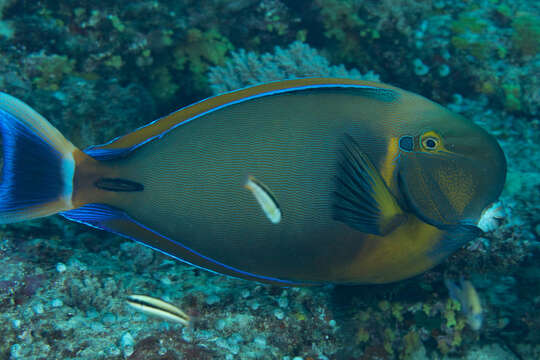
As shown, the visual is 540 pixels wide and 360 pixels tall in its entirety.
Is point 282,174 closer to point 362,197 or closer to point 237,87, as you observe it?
point 362,197

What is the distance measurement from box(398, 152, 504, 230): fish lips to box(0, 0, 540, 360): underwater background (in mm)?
1360

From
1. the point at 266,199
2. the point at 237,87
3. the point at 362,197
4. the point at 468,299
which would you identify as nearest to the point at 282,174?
the point at 266,199

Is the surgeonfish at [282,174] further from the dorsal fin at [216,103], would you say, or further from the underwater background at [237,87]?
the underwater background at [237,87]

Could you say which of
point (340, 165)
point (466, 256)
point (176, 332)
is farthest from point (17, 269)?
point (466, 256)

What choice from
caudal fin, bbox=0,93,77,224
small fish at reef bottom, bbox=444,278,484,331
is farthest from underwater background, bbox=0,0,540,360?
caudal fin, bbox=0,93,77,224

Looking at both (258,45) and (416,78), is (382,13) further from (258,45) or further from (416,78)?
(258,45)

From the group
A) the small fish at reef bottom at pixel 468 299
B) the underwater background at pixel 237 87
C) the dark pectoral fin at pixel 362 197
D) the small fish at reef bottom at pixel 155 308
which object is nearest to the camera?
the dark pectoral fin at pixel 362 197

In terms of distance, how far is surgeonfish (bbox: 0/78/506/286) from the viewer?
1405mm

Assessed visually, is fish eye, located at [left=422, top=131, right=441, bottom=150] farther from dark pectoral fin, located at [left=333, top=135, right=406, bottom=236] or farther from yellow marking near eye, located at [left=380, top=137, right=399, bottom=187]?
dark pectoral fin, located at [left=333, top=135, right=406, bottom=236]

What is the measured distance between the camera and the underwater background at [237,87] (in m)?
2.23

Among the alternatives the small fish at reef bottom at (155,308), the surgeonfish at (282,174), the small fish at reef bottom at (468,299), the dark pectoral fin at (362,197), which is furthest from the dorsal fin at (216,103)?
the small fish at reef bottom at (468,299)

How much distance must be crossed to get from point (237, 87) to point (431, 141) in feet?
8.97

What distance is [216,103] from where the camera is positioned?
4.87ft

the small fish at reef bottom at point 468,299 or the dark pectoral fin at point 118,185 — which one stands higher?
the dark pectoral fin at point 118,185
